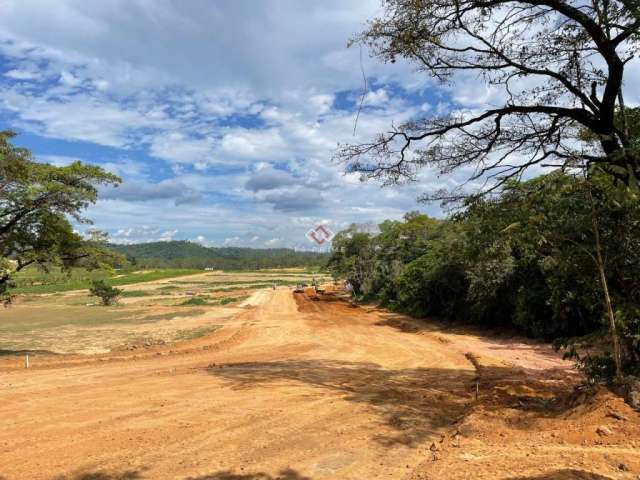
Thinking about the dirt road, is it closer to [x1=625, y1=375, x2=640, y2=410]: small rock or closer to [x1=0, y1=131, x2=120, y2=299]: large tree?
[x1=625, y1=375, x2=640, y2=410]: small rock

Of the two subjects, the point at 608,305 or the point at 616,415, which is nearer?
the point at 616,415

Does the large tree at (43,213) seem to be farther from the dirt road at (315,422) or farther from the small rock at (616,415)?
the small rock at (616,415)

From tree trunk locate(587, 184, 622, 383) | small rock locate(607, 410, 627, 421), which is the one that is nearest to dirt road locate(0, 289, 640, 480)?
small rock locate(607, 410, 627, 421)

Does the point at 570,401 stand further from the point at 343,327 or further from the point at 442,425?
the point at 343,327

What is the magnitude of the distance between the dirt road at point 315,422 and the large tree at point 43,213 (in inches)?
157

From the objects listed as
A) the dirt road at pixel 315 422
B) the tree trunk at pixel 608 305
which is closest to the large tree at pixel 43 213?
the dirt road at pixel 315 422

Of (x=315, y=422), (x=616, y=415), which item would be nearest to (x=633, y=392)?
(x=616, y=415)

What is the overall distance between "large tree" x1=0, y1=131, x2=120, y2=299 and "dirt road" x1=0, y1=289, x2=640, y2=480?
13.1 ft

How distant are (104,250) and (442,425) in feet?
48.2

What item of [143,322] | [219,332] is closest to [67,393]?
[219,332]

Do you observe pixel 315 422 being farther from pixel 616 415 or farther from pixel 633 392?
pixel 633 392

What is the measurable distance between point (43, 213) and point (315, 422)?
528 inches

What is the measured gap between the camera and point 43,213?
16.4 metres

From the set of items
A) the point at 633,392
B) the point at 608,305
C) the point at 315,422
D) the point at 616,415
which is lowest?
the point at 315,422
